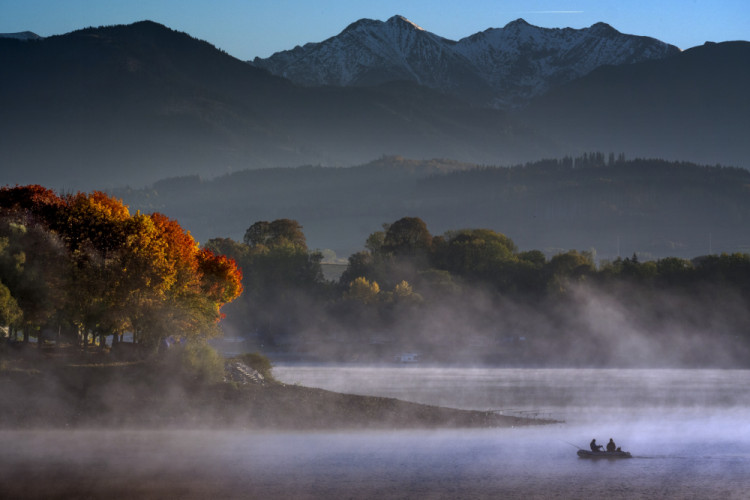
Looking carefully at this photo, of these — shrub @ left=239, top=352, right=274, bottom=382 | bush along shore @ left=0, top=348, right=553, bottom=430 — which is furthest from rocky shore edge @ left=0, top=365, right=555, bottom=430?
shrub @ left=239, top=352, right=274, bottom=382

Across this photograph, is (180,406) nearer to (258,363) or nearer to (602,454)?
(258,363)

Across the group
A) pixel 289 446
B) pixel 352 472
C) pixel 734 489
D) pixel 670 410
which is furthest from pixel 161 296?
pixel 670 410

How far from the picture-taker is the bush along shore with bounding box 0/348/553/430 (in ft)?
262

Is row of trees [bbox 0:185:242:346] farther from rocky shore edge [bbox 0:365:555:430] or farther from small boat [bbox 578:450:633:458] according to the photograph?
small boat [bbox 578:450:633:458]

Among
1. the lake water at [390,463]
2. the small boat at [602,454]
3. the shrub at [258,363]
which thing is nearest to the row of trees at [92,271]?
the shrub at [258,363]

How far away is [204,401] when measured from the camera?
280ft

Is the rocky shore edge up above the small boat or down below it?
above

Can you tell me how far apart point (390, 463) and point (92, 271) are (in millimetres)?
34148

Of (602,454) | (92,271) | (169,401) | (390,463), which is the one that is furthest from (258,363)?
(602,454)

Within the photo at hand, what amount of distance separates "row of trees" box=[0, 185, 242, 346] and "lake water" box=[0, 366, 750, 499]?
51.7ft

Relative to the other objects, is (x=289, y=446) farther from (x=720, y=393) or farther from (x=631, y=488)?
(x=720, y=393)

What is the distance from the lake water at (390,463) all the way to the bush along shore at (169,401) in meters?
1.85

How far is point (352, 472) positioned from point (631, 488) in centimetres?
2039

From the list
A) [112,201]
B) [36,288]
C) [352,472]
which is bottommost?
[352,472]
